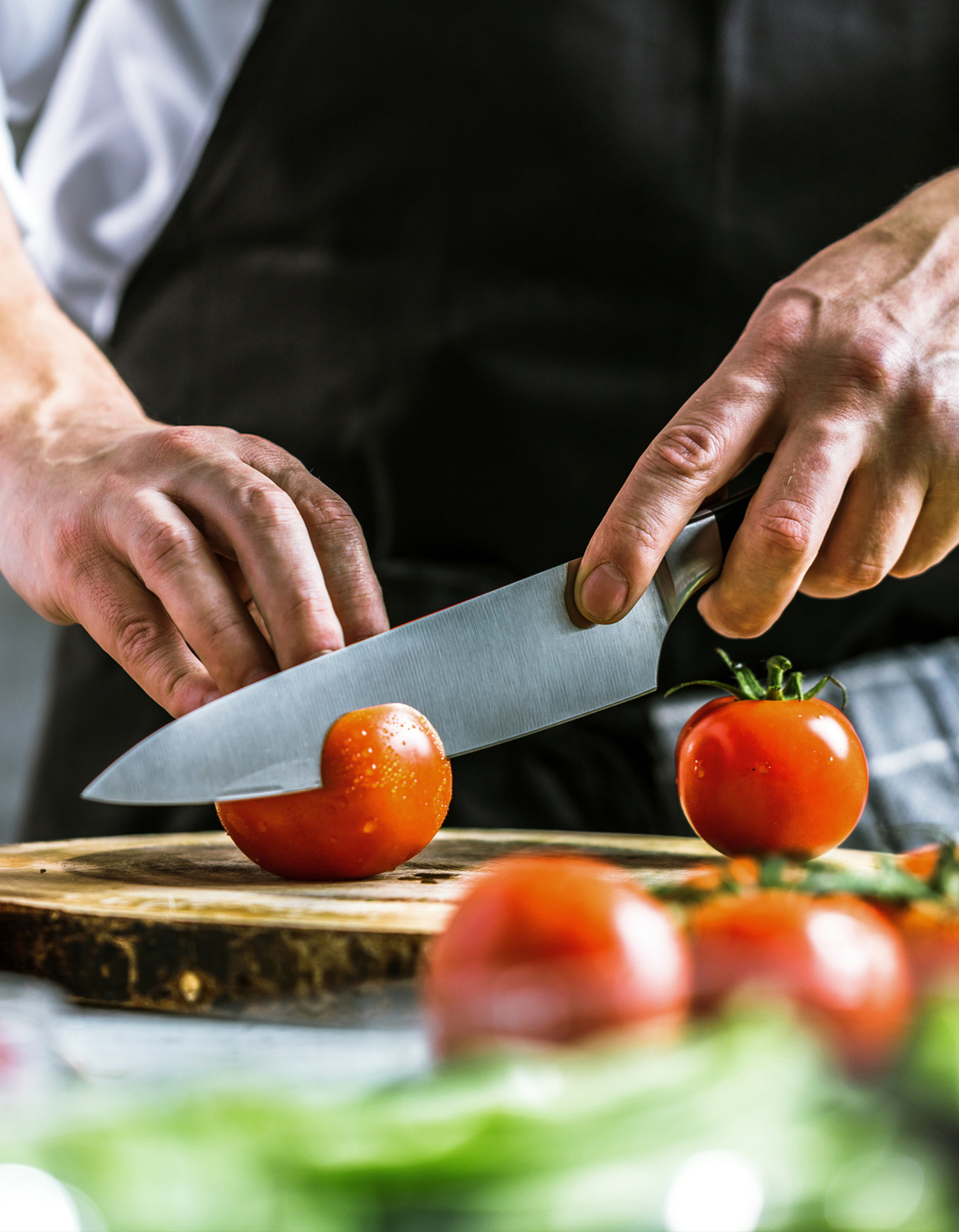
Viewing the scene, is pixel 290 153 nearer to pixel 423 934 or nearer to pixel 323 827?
pixel 323 827

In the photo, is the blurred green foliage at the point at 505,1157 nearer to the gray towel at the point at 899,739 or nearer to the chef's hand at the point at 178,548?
the chef's hand at the point at 178,548

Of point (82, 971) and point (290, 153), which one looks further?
point (290, 153)

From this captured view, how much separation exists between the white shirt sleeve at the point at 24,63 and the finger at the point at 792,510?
42.5 inches

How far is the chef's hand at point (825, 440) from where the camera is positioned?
0.96 meters

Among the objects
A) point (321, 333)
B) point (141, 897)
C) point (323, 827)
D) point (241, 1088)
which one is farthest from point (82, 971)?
point (321, 333)

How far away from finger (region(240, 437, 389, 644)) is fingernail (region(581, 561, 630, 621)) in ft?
0.61

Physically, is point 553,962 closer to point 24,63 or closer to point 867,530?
point 867,530

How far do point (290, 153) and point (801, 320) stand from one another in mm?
793

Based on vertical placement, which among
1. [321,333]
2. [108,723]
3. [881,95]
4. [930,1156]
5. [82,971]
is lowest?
[108,723]

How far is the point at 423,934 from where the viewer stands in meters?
0.70

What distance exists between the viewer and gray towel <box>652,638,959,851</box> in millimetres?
1424

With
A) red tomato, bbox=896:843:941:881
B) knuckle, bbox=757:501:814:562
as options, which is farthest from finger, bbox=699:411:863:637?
red tomato, bbox=896:843:941:881

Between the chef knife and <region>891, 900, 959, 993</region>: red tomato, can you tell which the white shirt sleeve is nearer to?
the chef knife

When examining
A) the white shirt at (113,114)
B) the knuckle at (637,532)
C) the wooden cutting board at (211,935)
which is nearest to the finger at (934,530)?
the knuckle at (637,532)
